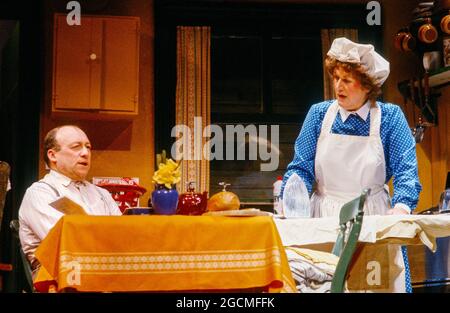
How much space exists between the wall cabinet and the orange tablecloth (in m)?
3.08

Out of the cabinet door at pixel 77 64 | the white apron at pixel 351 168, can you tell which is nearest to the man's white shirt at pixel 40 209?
the white apron at pixel 351 168

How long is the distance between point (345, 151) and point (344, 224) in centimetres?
78

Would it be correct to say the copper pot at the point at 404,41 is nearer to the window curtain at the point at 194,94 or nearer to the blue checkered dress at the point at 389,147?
the window curtain at the point at 194,94

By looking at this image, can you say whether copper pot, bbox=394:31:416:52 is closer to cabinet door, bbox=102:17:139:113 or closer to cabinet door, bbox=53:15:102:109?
cabinet door, bbox=102:17:139:113

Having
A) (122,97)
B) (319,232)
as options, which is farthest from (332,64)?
(122,97)

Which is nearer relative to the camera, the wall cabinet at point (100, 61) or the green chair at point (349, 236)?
the green chair at point (349, 236)

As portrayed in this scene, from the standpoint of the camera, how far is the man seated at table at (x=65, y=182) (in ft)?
10.2

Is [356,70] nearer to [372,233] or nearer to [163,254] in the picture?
[372,233]

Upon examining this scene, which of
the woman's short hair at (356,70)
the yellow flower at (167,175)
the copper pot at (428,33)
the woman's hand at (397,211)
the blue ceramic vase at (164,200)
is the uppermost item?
the copper pot at (428,33)

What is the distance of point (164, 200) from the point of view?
2.78m

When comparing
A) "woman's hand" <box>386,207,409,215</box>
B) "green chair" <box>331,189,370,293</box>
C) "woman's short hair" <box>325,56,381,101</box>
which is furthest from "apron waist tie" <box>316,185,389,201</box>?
"green chair" <box>331,189,370,293</box>

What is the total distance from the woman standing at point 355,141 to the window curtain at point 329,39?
2.65 meters

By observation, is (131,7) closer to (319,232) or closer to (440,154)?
(440,154)

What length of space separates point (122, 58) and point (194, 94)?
597 millimetres
